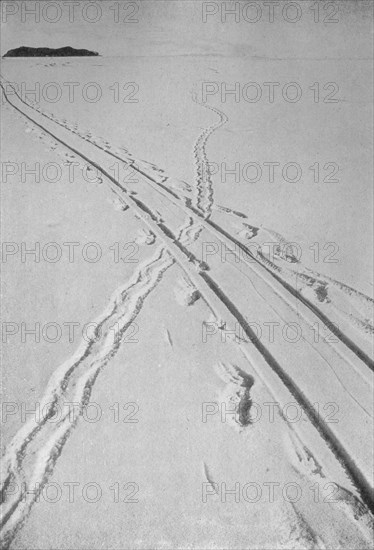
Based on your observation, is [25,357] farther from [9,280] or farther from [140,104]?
[140,104]

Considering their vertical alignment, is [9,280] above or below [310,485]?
above

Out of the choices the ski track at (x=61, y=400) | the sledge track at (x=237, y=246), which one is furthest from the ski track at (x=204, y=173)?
the ski track at (x=61, y=400)

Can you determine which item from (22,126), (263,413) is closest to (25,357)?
(263,413)

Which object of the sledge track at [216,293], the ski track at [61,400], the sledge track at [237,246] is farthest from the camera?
the sledge track at [237,246]

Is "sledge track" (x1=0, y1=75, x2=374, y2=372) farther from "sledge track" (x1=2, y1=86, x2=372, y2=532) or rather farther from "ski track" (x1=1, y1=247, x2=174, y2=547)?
"ski track" (x1=1, y1=247, x2=174, y2=547)

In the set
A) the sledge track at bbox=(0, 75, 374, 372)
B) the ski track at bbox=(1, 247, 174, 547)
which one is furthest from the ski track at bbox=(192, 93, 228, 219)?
the ski track at bbox=(1, 247, 174, 547)

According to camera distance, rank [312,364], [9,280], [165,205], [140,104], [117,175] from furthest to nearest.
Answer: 1. [140,104]
2. [117,175]
3. [165,205]
4. [9,280]
5. [312,364]

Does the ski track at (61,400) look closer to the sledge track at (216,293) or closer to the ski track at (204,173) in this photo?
the sledge track at (216,293)

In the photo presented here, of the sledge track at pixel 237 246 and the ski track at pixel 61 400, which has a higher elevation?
the sledge track at pixel 237 246
